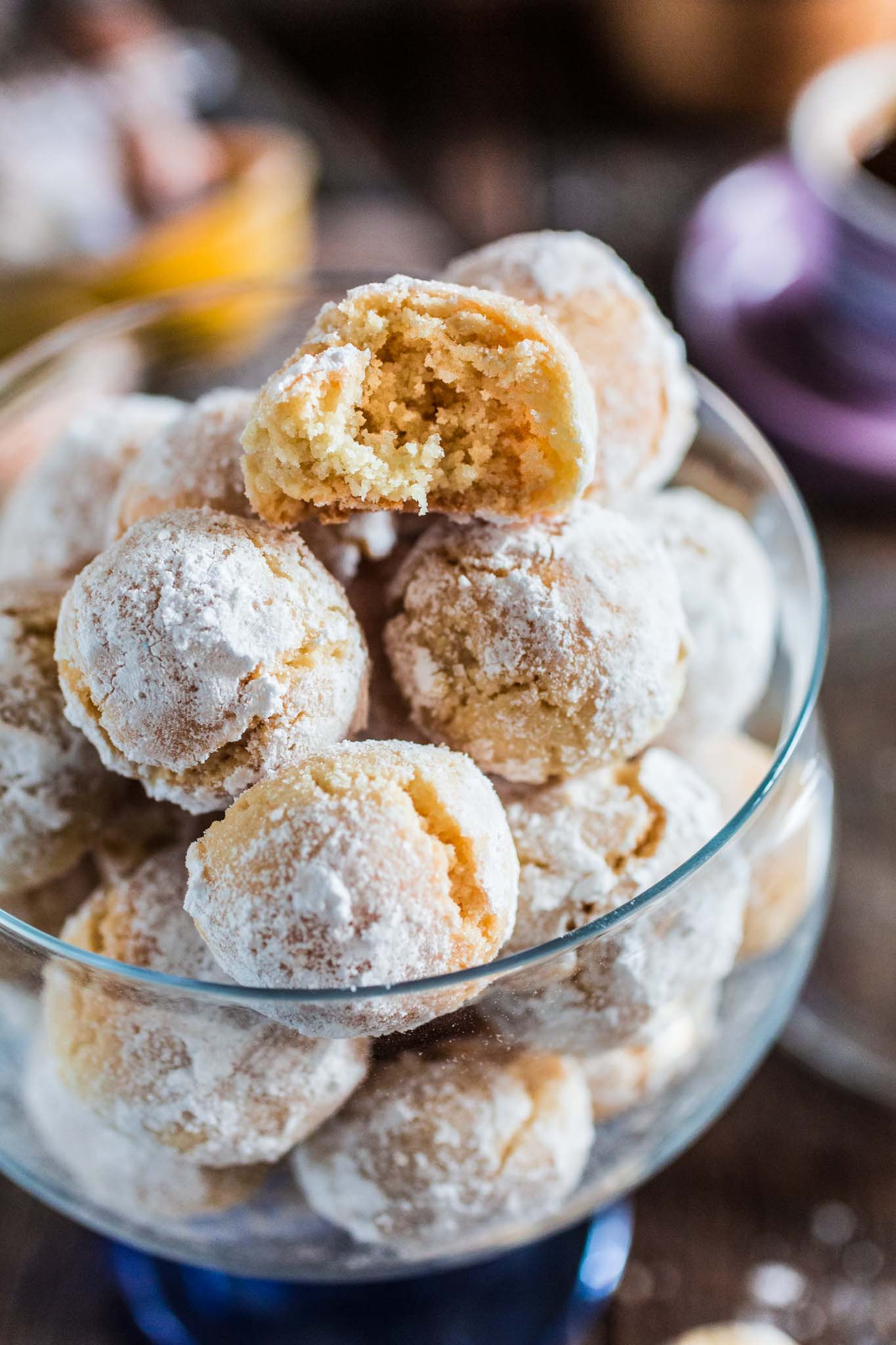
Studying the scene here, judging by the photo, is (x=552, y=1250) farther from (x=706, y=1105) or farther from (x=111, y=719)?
(x=111, y=719)

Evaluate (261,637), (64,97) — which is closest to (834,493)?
(261,637)

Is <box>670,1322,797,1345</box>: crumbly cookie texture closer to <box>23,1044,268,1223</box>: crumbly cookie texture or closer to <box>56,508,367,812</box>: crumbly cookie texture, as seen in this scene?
<box>23,1044,268,1223</box>: crumbly cookie texture

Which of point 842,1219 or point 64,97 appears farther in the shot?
point 64,97

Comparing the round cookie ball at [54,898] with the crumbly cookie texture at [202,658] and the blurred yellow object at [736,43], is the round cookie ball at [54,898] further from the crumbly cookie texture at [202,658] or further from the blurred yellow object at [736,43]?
the blurred yellow object at [736,43]

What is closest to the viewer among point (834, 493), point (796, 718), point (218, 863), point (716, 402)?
point (218, 863)

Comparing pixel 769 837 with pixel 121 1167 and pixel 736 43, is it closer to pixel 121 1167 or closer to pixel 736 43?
pixel 121 1167

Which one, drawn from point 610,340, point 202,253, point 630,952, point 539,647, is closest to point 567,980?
point 630,952
